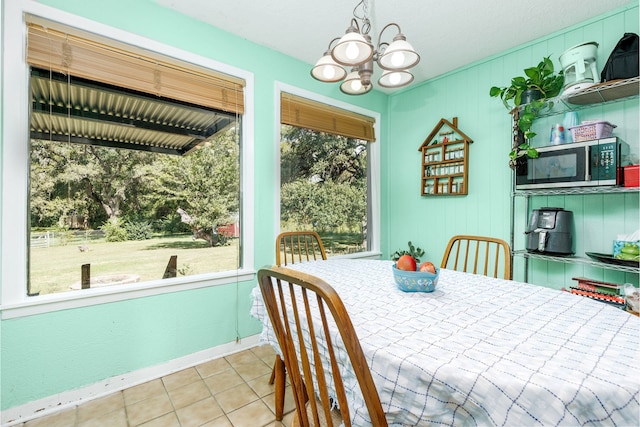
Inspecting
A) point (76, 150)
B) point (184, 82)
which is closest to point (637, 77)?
point (184, 82)

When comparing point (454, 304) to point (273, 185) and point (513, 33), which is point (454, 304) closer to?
point (273, 185)

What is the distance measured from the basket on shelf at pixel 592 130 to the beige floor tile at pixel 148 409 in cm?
304

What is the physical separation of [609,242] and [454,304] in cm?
167

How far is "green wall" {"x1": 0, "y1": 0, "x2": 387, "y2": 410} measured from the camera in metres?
1.59

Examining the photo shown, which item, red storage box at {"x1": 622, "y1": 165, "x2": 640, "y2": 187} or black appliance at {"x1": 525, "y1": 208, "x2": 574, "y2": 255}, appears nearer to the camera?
red storage box at {"x1": 622, "y1": 165, "x2": 640, "y2": 187}

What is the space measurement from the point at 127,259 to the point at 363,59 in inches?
75.1

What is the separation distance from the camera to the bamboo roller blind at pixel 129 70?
161cm

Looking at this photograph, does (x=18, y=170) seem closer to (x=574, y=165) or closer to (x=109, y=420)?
(x=109, y=420)

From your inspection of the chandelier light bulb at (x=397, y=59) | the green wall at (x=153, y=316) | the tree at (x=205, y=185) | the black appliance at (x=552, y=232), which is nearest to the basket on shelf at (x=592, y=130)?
the black appliance at (x=552, y=232)

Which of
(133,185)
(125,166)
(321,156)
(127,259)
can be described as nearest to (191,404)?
(127,259)

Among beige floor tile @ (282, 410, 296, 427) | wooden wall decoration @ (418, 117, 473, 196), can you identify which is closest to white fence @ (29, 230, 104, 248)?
beige floor tile @ (282, 410, 296, 427)

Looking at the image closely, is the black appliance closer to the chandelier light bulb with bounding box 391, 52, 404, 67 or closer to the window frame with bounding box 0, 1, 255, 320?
the chandelier light bulb with bounding box 391, 52, 404, 67

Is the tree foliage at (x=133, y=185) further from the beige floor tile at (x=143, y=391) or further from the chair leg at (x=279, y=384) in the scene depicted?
the chair leg at (x=279, y=384)

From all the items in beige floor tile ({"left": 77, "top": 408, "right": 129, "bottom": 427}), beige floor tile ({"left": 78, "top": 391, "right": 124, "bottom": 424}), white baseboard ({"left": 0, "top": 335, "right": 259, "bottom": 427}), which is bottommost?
beige floor tile ({"left": 77, "top": 408, "right": 129, "bottom": 427})
